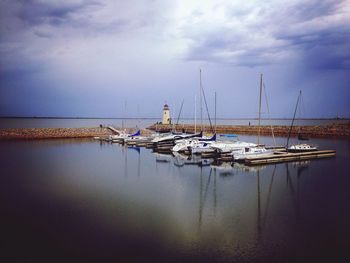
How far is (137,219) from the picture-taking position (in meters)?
12.7

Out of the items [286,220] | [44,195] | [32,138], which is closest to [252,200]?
[286,220]

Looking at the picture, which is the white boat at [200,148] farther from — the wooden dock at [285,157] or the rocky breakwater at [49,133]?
the rocky breakwater at [49,133]

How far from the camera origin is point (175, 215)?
1334cm

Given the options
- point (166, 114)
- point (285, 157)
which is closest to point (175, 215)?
point (285, 157)

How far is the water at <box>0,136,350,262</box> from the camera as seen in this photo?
9859 millimetres

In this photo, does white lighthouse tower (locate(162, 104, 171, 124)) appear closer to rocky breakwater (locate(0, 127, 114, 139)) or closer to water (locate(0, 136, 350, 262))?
rocky breakwater (locate(0, 127, 114, 139))

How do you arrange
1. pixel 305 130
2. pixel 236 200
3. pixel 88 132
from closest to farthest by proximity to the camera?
pixel 236 200 < pixel 88 132 < pixel 305 130

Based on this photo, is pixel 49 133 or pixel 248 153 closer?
pixel 248 153

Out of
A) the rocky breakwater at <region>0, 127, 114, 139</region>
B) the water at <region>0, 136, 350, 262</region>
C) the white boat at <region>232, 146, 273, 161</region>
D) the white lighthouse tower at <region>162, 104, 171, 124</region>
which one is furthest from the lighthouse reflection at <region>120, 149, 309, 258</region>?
the white lighthouse tower at <region>162, 104, 171, 124</region>

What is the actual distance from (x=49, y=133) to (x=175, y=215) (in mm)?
49633

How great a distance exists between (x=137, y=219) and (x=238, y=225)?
4475mm

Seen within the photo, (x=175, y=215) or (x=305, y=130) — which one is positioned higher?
(x=305, y=130)

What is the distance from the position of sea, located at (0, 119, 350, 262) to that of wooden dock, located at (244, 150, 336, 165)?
226 cm

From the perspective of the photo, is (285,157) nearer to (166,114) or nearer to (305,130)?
(305,130)
